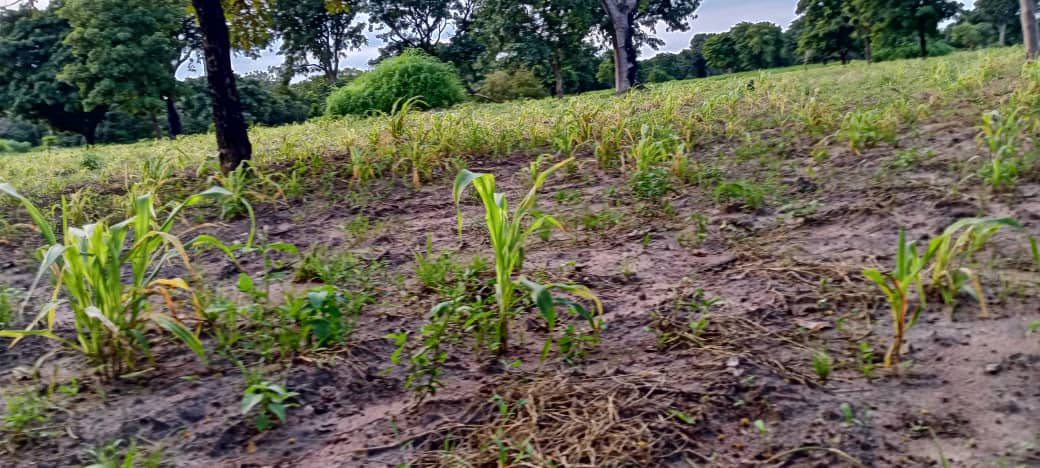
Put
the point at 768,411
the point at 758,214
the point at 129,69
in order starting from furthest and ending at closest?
the point at 129,69, the point at 758,214, the point at 768,411

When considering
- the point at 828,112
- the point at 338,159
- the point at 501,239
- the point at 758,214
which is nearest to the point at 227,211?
the point at 338,159

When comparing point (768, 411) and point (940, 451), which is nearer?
point (940, 451)

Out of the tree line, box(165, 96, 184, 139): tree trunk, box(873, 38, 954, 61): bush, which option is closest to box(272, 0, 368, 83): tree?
the tree line

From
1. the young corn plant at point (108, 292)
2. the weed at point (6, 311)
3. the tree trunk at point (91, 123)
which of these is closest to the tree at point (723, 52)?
the tree trunk at point (91, 123)

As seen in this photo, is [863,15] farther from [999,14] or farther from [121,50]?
[121,50]

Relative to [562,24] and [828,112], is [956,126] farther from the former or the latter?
[562,24]

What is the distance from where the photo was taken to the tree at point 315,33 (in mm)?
28672

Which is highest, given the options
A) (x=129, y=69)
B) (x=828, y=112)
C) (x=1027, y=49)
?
(x=129, y=69)

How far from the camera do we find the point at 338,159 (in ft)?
16.3

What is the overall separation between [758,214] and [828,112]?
2120 millimetres

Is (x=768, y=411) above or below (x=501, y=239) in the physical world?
below

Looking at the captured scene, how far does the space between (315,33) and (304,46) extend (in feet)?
2.66

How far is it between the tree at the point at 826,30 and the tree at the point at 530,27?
12557mm

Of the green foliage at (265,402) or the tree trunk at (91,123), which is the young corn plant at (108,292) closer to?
the green foliage at (265,402)
